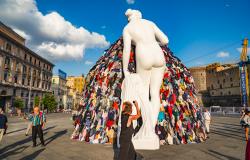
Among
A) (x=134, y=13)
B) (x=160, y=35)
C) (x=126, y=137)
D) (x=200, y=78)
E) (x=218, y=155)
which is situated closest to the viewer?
(x=126, y=137)

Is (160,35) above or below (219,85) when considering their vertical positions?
below

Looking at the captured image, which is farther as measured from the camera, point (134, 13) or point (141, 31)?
point (134, 13)

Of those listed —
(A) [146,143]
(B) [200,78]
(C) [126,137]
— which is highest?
(B) [200,78]

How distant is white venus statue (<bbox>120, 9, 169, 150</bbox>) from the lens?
24.0 ft

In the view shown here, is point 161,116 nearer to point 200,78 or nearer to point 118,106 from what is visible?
point 118,106

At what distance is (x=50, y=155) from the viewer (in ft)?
21.0

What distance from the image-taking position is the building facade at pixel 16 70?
41219mm

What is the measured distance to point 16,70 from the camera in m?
46.4

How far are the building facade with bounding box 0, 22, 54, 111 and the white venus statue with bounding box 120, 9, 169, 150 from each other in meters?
36.6

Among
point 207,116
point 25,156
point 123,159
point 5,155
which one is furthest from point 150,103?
point 207,116

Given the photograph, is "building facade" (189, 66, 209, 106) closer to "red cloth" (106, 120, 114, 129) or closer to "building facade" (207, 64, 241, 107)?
"building facade" (207, 64, 241, 107)

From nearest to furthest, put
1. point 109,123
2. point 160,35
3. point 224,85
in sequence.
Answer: point 160,35 → point 109,123 → point 224,85

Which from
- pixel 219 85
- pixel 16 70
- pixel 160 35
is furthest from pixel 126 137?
pixel 219 85

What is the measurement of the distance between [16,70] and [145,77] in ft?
152
